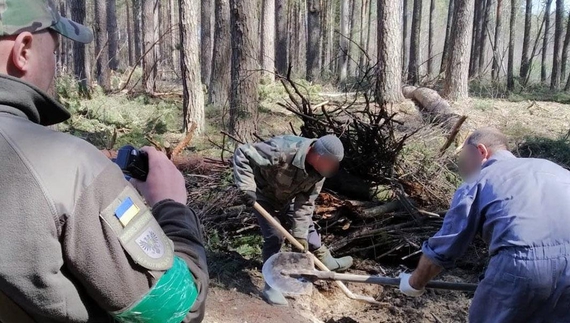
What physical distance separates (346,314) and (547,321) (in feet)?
9.22

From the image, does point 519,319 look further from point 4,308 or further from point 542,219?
point 4,308

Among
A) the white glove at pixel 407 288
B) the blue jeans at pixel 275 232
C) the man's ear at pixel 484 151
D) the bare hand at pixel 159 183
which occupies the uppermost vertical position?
the bare hand at pixel 159 183

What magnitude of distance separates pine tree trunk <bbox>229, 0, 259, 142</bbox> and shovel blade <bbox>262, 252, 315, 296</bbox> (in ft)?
11.1

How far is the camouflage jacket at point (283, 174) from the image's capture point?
5.02 m

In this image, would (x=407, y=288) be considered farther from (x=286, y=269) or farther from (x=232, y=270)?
(x=232, y=270)

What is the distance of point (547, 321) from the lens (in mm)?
2723

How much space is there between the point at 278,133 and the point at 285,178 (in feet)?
15.5

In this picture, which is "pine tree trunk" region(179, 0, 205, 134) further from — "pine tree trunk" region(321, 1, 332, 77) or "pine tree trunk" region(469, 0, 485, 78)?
"pine tree trunk" region(321, 1, 332, 77)

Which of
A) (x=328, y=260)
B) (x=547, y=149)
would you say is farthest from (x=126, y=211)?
(x=547, y=149)

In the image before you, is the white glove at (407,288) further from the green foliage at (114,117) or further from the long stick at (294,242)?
the green foliage at (114,117)

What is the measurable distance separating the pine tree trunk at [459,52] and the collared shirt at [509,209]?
9.86 meters

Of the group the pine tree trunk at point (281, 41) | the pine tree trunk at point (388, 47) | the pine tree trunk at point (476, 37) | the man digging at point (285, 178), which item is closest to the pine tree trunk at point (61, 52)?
the man digging at point (285, 178)

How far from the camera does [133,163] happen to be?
1.47 meters

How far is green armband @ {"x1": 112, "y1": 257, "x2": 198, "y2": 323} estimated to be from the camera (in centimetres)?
115
